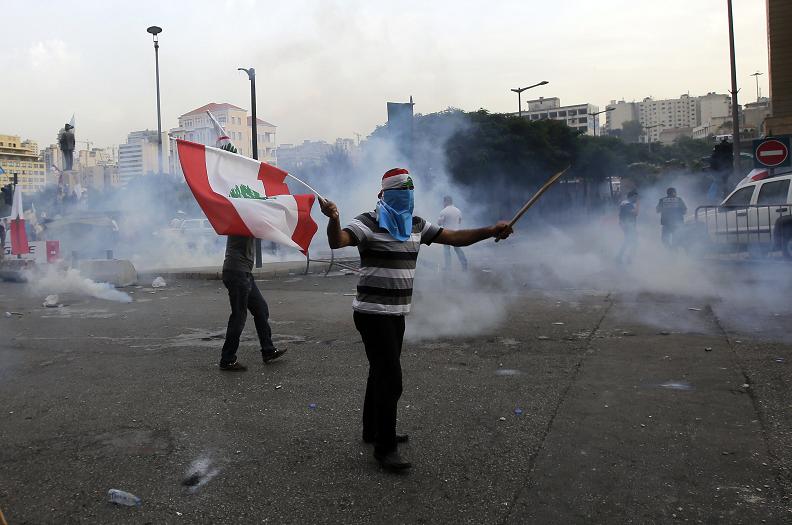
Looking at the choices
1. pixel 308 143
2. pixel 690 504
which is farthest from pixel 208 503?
pixel 308 143

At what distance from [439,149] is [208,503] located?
2253cm

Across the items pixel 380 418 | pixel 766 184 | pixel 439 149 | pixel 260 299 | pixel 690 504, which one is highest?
pixel 439 149

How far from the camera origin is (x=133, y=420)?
179 inches

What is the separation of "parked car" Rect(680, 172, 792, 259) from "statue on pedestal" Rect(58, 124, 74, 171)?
19.4 m

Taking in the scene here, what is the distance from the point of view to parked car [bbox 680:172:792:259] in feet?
39.7

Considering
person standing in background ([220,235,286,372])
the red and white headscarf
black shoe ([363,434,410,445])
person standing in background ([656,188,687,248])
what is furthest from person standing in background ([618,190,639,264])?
the red and white headscarf

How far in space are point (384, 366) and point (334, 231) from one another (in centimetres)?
81

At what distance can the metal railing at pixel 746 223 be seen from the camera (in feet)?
40.1

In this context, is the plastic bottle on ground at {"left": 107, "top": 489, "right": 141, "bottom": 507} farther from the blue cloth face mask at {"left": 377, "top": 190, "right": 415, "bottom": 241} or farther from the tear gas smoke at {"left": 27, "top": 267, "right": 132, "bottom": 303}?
the tear gas smoke at {"left": 27, "top": 267, "right": 132, "bottom": 303}

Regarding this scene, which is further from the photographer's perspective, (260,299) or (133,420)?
(260,299)

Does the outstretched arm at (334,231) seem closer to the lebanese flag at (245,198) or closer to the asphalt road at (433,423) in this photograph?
the asphalt road at (433,423)

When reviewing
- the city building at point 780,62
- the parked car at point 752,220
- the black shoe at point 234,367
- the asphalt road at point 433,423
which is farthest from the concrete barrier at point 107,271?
the city building at point 780,62

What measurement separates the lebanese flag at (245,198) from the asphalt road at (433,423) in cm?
125

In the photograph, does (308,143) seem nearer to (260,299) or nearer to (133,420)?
(260,299)
